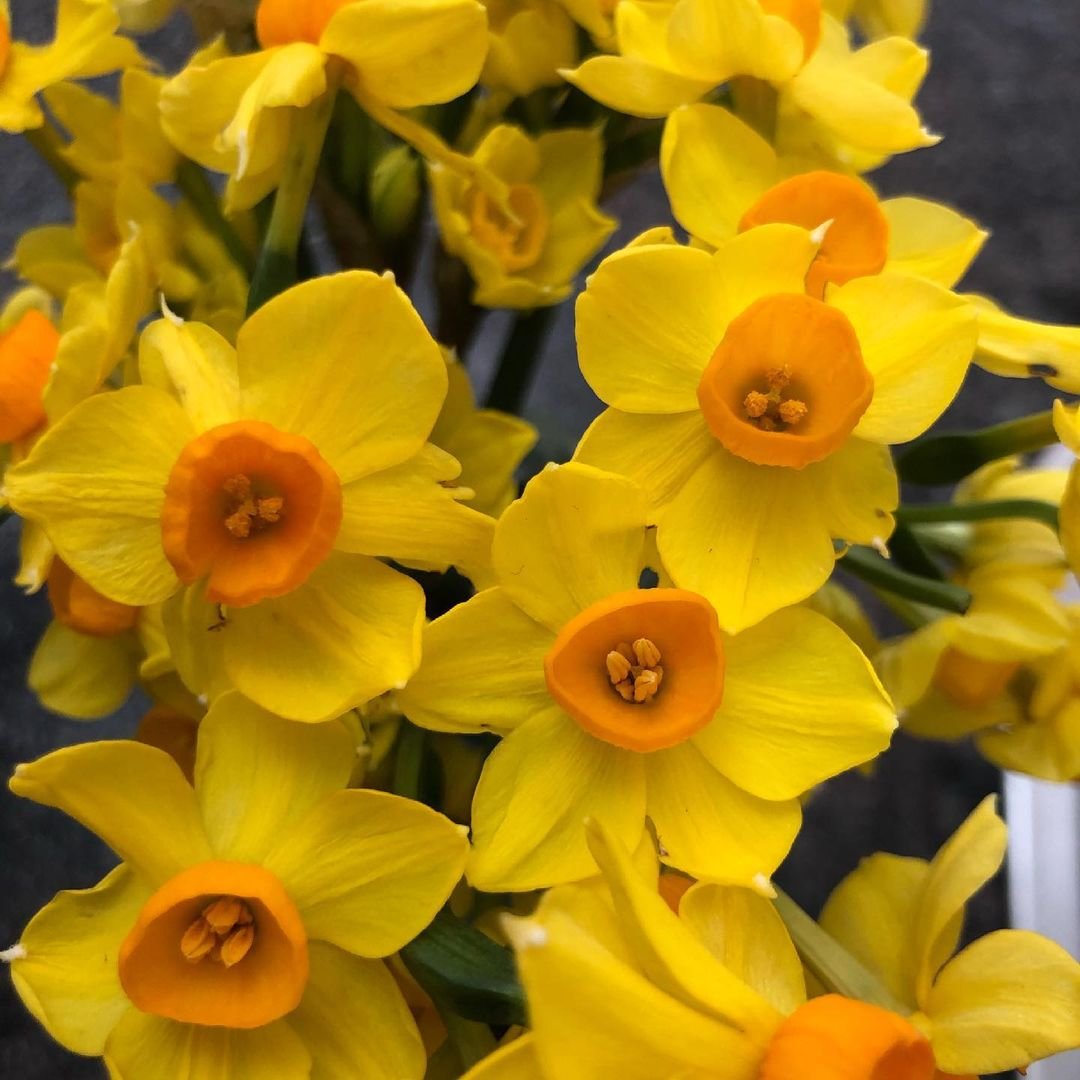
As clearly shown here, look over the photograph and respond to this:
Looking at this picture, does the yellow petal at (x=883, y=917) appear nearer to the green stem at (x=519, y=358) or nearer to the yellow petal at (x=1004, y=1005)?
the yellow petal at (x=1004, y=1005)

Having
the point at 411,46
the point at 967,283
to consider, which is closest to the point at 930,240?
the point at 411,46

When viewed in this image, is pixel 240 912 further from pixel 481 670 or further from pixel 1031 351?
pixel 1031 351

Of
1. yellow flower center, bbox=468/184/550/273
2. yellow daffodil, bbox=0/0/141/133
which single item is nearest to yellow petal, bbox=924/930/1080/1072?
yellow flower center, bbox=468/184/550/273

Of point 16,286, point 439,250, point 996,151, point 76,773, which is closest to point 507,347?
point 439,250

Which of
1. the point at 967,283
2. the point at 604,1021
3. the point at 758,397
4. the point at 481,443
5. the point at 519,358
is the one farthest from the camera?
the point at 967,283

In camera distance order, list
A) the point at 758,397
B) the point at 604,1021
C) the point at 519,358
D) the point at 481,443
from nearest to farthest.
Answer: the point at 604,1021 → the point at 758,397 → the point at 481,443 → the point at 519,358

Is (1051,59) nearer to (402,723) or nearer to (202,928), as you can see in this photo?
(402,723)

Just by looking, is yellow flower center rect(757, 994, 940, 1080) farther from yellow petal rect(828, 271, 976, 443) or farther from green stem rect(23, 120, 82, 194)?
green stem rect(23, 120, 82, 194)

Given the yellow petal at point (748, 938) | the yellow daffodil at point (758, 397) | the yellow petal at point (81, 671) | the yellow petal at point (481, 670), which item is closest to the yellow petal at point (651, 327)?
the yellow daffodil at point (758, 397)
